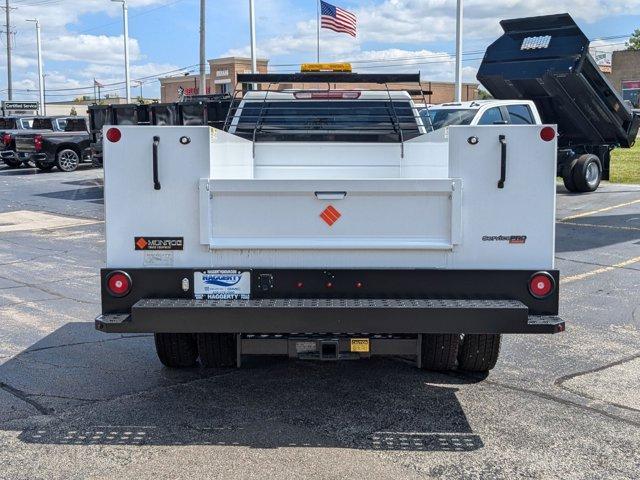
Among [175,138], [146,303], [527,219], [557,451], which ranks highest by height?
[175,138]

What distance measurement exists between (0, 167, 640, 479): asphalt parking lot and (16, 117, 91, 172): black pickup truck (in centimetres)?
2228

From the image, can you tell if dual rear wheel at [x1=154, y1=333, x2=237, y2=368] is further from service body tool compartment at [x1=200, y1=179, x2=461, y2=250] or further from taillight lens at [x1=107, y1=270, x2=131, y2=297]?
service body tool compartment at [x1=200, y1=179, x2=461, y2=250]

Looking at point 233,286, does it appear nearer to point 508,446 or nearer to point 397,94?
point 508,446

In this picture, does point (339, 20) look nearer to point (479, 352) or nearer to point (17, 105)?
point (479, 352)

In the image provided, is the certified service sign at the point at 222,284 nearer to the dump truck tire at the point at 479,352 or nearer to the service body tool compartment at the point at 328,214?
the service body tool compartment at the point at 328,214

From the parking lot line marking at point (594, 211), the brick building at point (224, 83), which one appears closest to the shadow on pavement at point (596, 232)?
the parking lot line marking at point (594, 211)

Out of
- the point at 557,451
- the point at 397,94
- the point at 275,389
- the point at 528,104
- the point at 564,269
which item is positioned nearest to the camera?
the point at 557,451

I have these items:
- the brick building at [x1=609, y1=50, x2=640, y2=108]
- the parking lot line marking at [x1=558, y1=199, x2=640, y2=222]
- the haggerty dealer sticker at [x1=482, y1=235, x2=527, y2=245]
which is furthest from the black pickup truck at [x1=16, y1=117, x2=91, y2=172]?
the brick building at [x1=609, y1=50, x2=640, y2=108]

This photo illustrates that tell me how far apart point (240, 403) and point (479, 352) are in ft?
5.87

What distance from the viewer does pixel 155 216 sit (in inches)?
188

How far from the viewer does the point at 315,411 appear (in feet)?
16.9

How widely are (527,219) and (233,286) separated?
186 centimetres

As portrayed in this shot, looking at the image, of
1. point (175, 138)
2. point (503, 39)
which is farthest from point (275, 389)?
point (503, 39)

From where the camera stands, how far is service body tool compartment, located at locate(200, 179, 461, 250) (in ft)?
15.4
